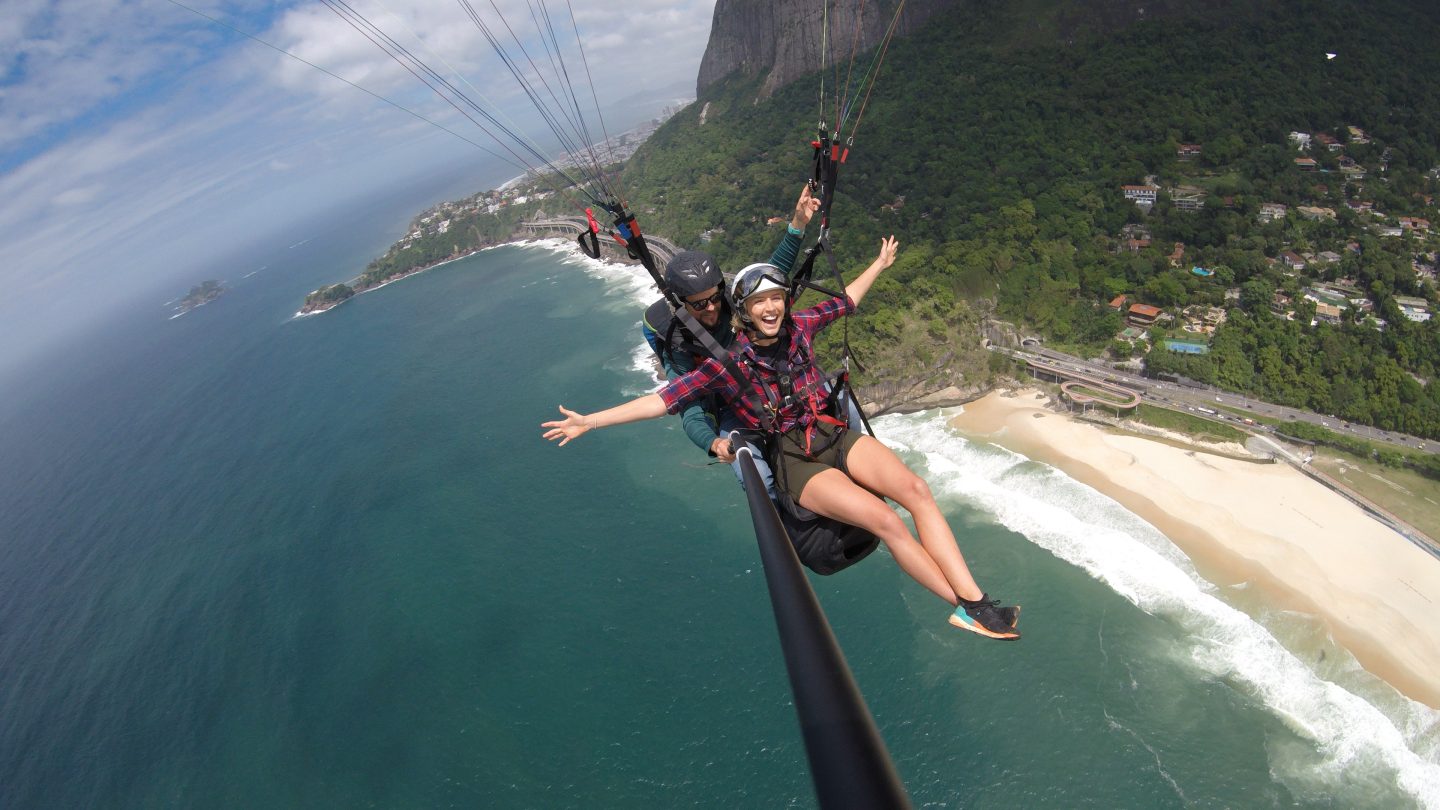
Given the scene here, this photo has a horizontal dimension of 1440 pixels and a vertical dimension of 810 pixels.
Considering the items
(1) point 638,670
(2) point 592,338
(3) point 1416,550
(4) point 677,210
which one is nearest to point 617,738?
(1) point 638,670

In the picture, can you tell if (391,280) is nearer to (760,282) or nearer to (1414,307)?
(760,282)

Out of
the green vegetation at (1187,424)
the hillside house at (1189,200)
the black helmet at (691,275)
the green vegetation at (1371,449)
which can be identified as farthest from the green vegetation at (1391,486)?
the black helmet at (691,275)

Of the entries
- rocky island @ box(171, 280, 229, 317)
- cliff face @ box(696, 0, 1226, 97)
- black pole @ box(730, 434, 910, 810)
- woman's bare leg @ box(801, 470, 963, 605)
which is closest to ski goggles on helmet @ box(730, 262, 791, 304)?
woman's bare leg @ box(801, 470, 963, 605)

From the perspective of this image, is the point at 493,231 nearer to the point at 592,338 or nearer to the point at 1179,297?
the point at 592,338

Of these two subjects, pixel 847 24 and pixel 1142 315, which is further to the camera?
pixel 847 24

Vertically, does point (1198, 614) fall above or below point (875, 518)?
below

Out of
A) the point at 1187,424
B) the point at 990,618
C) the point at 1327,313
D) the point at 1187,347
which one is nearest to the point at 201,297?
the point at 1187,347
